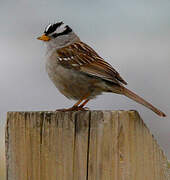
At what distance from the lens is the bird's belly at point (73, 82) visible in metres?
3.95

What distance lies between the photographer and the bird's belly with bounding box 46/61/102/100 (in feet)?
13.0

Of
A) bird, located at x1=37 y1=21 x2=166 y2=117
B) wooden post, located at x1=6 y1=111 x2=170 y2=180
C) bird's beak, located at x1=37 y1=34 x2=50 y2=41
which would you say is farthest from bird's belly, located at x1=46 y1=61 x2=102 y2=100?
wooden post, located at x1=6 y1=111 x2=170 y2=180

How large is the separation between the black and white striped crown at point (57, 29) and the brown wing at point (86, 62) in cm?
26

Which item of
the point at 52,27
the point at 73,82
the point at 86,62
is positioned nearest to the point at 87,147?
the point at 73,82

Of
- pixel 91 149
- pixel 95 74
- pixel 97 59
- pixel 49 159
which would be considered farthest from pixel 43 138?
pixel 97 59

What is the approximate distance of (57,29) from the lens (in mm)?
4734

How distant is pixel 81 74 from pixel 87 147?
1715mm

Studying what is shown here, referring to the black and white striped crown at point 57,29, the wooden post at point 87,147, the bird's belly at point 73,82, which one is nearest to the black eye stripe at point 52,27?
the black and white striped crown at point 57,29

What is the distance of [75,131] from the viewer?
239cm

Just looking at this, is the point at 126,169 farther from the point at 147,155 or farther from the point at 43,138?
the point at 43,138

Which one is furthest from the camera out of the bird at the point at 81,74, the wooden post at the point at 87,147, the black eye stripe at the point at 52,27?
the black eye stripe at the point at 52,27

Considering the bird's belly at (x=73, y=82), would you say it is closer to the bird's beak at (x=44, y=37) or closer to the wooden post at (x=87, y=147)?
the bird's beak at (x=44, y=37)

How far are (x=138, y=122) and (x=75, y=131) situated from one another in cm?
34

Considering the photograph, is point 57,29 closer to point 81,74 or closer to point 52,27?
point 52,27
